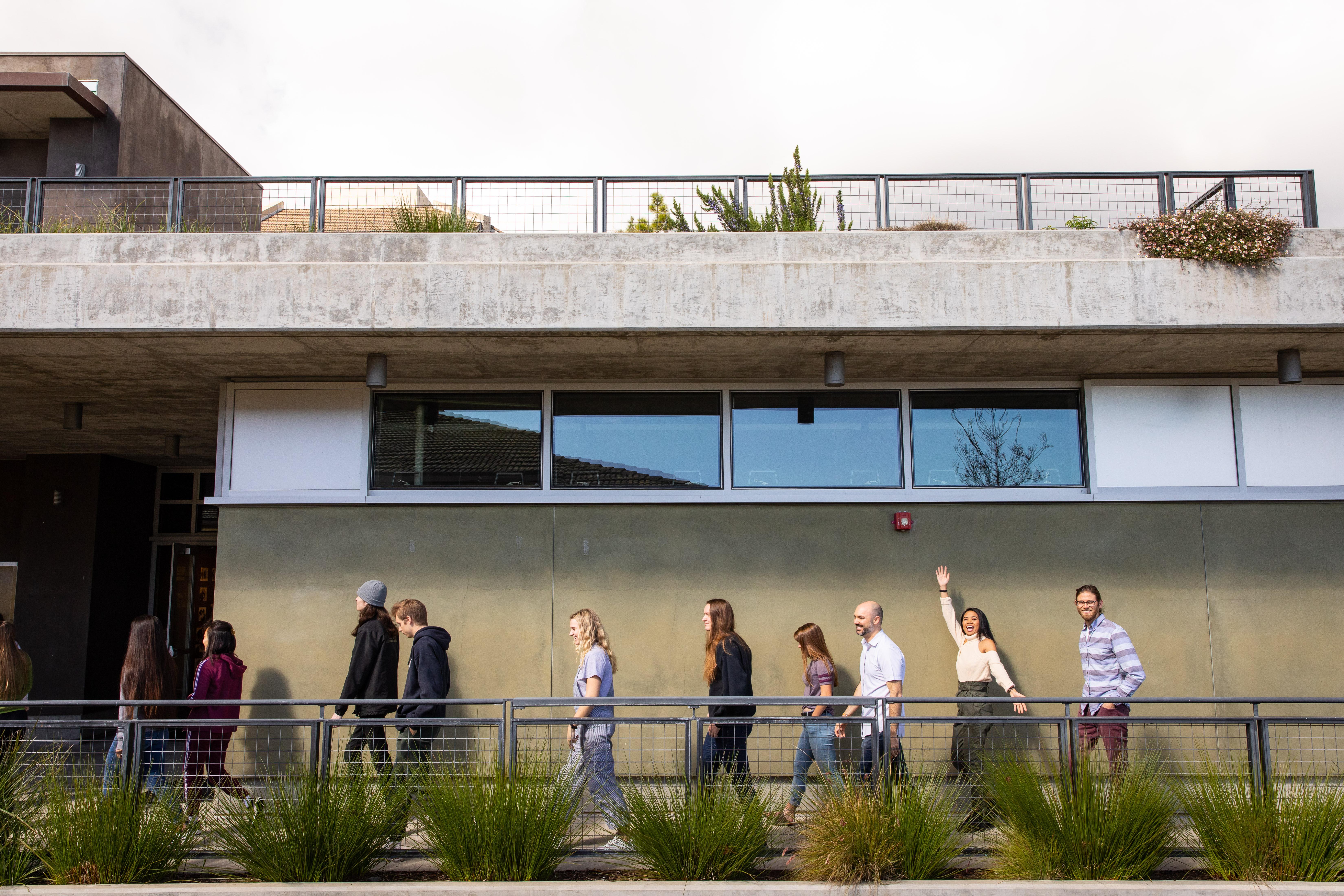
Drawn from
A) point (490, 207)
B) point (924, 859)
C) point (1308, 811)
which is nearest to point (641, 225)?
point (490, 207)

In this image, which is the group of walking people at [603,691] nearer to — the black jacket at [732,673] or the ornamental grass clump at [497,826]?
the black jacket at [732,673]

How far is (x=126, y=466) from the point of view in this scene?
13.6 meters

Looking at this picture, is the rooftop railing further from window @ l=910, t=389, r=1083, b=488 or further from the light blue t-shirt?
the light blue t-shirt

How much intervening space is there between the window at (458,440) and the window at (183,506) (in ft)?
21.7

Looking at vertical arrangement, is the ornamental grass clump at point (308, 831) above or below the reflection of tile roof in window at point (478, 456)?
below

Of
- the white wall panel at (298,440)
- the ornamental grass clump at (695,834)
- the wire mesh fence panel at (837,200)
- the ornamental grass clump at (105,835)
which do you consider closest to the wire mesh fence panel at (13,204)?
the white wall panel at (298,440)

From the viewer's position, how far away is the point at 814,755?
6121 millimetres

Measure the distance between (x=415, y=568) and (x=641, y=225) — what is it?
12.5 feet

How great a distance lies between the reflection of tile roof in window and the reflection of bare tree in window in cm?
255

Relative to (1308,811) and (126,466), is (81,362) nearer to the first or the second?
(126,466)

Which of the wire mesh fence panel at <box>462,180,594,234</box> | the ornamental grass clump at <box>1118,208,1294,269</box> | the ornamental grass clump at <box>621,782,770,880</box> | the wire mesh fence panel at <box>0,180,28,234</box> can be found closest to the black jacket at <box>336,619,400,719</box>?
the ornamental grass clump at <box>621,782,770,880</box>

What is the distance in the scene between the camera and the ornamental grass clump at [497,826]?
5.41 metres

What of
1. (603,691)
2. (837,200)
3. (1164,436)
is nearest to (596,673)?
(603,691)

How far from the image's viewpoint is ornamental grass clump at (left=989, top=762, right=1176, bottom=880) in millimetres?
5320
